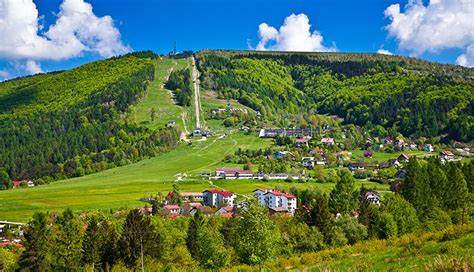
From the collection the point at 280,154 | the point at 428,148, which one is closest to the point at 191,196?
the point at 280,154

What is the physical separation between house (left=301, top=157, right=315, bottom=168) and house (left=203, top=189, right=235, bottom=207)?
41642 millimetres

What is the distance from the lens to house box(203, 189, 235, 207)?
93.6 m

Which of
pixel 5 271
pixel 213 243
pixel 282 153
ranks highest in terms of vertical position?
pixel 282 153

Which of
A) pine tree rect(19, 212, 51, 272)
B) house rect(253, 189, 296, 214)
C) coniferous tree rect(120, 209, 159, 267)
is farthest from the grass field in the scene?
house rect(253, 189, 296, 214)

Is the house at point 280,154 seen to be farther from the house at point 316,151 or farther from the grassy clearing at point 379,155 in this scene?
the grassy clearing at point 379,155

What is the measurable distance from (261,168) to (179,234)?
68931 millimetres

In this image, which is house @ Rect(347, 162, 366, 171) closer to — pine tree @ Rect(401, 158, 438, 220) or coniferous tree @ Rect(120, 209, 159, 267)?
pine tree @ Rect(401, 158, 438, 220)

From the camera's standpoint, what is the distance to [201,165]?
140250 millimetres

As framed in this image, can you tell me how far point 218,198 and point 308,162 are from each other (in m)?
47.2

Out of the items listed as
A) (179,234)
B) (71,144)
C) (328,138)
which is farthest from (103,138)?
(179,234)

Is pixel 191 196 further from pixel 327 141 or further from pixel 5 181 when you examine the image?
pixel 327 141

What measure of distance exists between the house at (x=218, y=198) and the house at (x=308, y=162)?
41642mm

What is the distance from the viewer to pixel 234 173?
122 metres

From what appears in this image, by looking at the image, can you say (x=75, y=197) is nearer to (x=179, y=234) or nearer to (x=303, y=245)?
(x=179, y=234)
